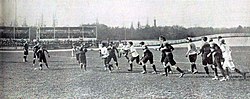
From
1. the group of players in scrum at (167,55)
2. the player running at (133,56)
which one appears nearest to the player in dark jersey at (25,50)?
the group of players in scrum at (167,55)

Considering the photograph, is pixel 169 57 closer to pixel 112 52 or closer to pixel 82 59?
pixel 112 52

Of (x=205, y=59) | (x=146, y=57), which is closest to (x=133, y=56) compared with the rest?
(x=146, y=57)

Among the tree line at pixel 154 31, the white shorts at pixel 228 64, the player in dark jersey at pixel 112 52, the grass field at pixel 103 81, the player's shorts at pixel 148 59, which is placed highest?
the tree line at pixel 154 31

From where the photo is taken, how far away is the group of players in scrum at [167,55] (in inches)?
147

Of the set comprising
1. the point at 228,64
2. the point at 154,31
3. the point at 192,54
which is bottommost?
the point at 228,64

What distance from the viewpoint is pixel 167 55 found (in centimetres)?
383

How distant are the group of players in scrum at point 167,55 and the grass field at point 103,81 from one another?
0.05 metres

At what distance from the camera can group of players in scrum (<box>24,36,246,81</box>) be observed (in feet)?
12.3

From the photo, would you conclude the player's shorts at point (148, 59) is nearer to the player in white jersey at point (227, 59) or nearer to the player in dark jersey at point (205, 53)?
the player in dark jersey at point (205, 53)

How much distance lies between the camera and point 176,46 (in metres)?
3.77

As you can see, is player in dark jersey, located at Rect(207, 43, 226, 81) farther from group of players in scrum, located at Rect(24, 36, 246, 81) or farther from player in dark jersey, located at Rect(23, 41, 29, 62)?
player in dark jersey, located at Rect(23, 41, 29, 62)

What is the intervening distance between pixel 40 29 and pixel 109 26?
0.78 m

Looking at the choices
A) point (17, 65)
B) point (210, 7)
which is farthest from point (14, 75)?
point (210, 7)

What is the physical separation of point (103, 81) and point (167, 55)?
0.75 meters
